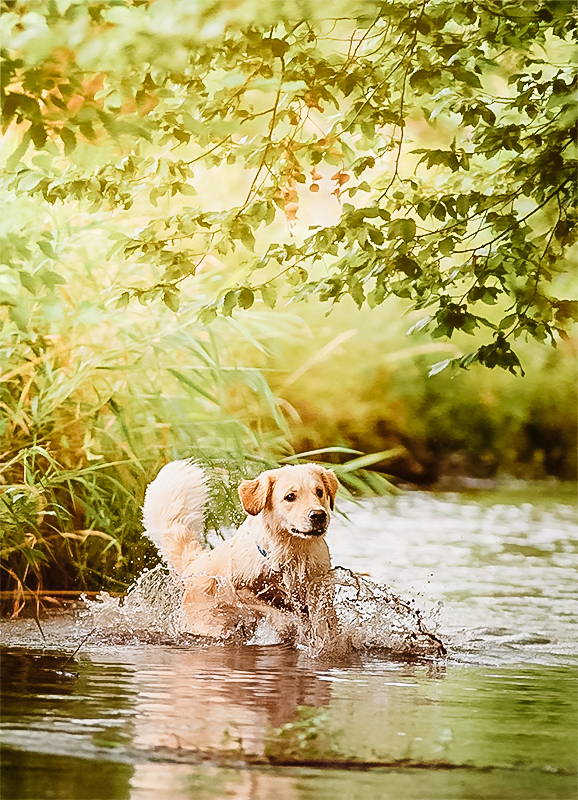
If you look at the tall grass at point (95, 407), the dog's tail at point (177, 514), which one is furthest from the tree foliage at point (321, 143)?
the dog's tail at point (177, 514)

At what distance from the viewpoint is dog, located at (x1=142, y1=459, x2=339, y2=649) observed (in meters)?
2.30

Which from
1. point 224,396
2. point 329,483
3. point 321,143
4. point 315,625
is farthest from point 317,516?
point 321,143

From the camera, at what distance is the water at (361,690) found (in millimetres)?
1495

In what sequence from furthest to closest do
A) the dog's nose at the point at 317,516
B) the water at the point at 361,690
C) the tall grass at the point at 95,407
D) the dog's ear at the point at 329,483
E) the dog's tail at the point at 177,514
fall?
the tall grass at the point at 95,407, the dog's tail at the point at 177,514, the dog's ear at the point at 329,483, the dog's nose at the point at 317,516, the water at the point at 361,690

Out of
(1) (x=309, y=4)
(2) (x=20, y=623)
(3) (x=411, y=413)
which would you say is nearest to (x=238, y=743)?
(2) (x=20, y=623)

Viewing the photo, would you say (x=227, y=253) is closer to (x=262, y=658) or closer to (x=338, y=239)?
(x=338, y=239)

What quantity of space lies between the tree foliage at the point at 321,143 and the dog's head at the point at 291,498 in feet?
1.63

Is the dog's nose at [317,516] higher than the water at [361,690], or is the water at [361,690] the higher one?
the dog's nose at [317,516]

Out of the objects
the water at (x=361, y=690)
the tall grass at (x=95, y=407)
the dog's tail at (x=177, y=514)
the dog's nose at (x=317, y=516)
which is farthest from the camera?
the tall grass at (x=95, y=407)

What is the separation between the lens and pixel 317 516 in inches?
88.7

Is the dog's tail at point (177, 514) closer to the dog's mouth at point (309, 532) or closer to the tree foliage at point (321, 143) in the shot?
the dog's mouth at point (309, 532)

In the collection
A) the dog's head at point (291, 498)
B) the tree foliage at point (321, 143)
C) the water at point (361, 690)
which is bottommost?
the water at point (361, 690)

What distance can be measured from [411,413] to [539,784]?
1.42 m

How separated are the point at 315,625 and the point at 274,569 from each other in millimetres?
177
